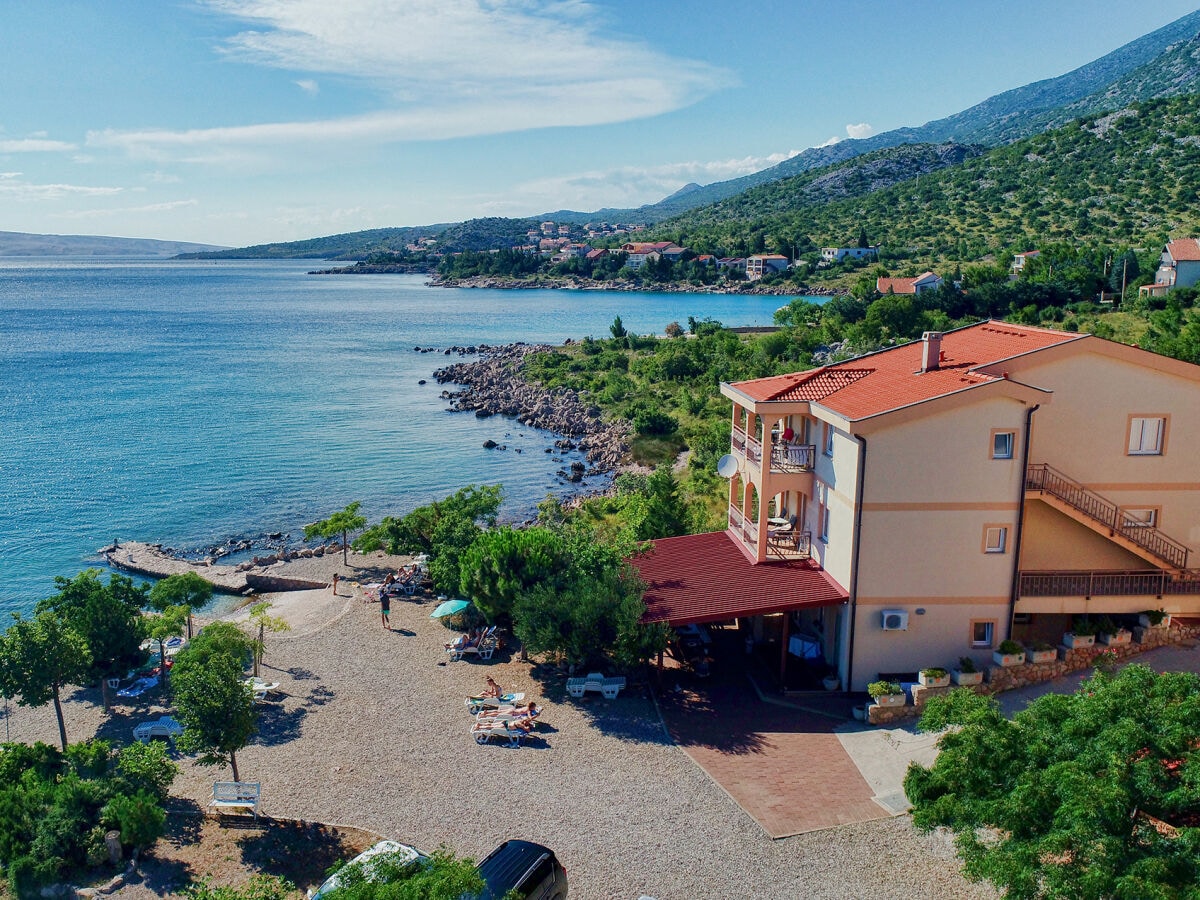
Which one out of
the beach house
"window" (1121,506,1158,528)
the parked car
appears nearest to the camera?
the parked car

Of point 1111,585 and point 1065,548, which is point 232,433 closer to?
point 1065,548

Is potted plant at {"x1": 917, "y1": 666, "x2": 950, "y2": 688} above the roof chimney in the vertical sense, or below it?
below

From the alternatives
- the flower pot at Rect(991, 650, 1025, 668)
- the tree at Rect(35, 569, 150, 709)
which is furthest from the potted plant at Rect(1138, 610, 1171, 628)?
the tree at Rect(35, 569, 150, 709)

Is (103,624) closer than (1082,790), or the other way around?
(1082,790)

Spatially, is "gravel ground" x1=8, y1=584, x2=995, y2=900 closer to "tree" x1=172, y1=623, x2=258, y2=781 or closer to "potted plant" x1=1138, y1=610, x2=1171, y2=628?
"tree" x1=172, y1=623, x2=258, y2=781

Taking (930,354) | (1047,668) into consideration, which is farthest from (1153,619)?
(930,354)

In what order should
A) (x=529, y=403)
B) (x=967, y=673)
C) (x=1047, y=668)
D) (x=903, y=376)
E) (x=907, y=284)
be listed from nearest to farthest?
1. (x=967, y=673)
2. (x=1047, y=668)
3. (x=903, y=376)
4. (x=529, y=403)
5. (x=907, y=284)

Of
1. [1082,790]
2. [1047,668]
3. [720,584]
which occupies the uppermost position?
[1082,790]
